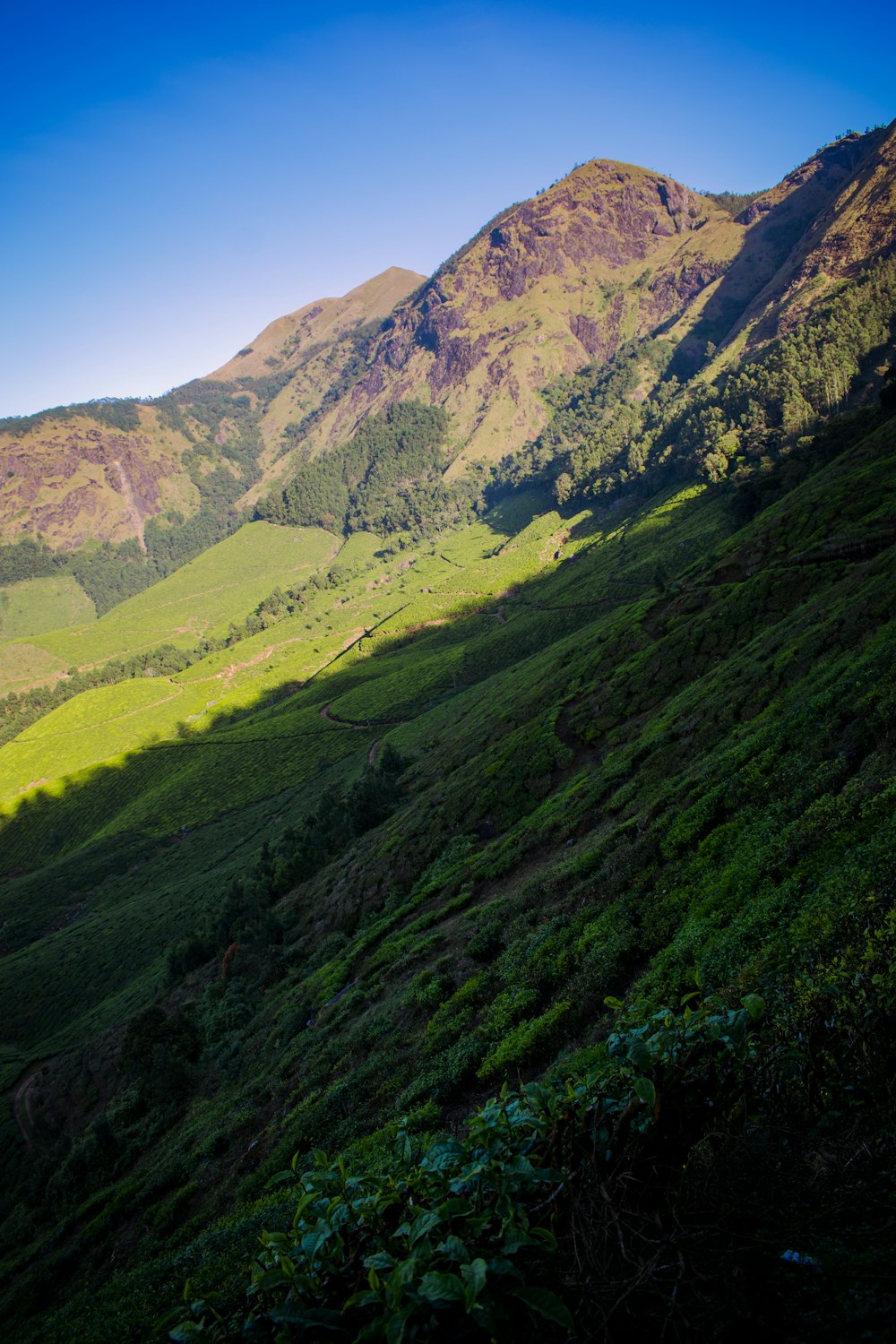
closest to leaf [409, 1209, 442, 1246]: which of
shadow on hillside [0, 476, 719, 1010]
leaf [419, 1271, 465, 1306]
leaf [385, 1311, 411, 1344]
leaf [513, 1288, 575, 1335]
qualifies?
leaf [419, 1271, 465, 1306]

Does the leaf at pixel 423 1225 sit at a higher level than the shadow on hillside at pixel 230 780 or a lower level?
higher

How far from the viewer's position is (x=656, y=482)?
513ft

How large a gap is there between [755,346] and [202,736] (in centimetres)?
19033

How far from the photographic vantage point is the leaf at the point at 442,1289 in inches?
135

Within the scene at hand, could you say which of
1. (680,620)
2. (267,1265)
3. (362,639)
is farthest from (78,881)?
(267,1265)

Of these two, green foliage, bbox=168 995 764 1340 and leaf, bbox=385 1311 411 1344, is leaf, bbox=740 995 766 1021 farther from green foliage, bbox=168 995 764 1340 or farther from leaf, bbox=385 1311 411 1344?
leaf, bbox=385 1311 411 1344

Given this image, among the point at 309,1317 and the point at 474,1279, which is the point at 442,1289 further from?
the point at 309,1317

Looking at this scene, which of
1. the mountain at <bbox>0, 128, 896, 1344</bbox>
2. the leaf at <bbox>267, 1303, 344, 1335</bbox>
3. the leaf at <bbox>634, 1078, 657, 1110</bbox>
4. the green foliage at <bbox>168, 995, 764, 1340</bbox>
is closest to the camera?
the green foliage at <bbox>168, 995, 764, 1340</bbox>

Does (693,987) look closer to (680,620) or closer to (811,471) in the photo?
(680,620)

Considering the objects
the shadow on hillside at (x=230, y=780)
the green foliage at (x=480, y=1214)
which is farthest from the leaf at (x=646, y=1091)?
the shadow on hillside at (x=230, y=780)

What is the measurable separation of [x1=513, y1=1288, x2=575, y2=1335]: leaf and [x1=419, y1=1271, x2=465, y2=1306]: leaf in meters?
0.35

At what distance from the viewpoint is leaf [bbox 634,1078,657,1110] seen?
4555mm

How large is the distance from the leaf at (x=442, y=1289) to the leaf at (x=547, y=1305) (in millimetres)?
352

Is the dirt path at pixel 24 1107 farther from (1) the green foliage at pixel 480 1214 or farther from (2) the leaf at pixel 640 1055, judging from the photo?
(2) the leaf at pixel 640 1055
